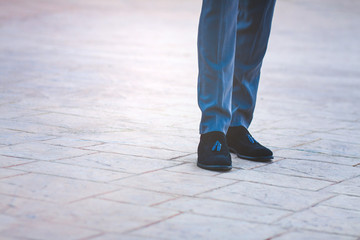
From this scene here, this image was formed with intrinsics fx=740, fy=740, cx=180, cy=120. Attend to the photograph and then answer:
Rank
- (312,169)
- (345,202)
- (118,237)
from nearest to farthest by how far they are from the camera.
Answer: (118,237) → (345,202) → (312,169)

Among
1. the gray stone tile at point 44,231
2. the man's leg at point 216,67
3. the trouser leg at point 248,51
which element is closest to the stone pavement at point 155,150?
the gray stone tile at point 44,231

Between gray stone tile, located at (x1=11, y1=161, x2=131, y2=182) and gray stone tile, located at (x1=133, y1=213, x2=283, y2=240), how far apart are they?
600 millimetres

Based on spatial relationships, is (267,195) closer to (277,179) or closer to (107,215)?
(277,179)

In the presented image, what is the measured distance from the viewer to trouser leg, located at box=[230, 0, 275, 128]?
377 cm

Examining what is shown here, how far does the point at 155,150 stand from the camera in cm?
373

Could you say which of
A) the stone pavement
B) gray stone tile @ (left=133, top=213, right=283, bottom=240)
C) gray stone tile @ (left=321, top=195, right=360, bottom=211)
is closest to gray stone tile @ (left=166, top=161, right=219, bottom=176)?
the stone pavement

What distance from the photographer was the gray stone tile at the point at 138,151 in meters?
3.61

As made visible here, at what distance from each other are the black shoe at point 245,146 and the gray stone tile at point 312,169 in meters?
0.07

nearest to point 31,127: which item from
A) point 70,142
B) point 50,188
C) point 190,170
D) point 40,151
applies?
point 70,142

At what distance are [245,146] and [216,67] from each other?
44 centimetres

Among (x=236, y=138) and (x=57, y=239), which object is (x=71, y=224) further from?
(x=236, y=138)

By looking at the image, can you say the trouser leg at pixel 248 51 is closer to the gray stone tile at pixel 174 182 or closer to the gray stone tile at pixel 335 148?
the gray stone tile at pixel 335 148

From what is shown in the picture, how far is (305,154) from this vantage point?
3.88 m

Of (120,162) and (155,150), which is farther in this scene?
(155,150)
